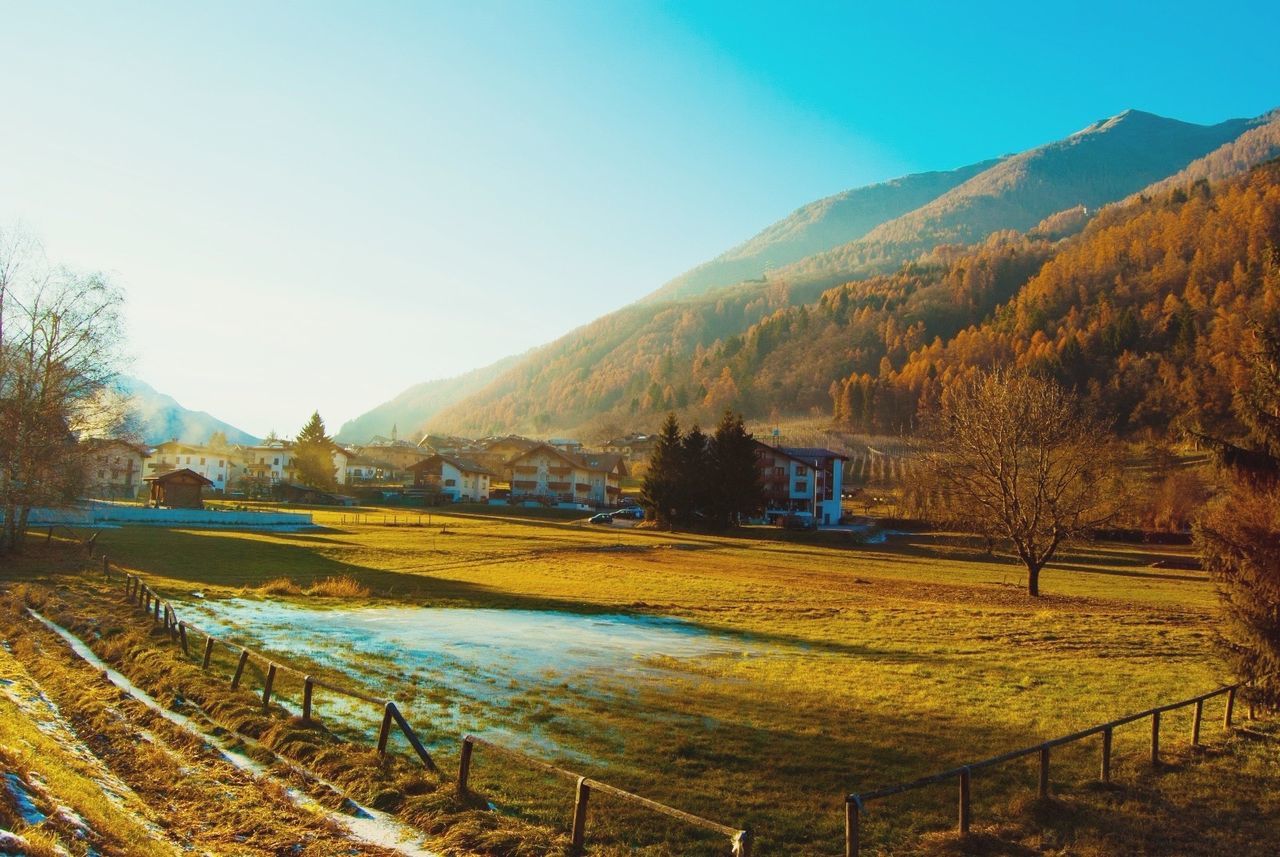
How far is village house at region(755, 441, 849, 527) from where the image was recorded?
112 m

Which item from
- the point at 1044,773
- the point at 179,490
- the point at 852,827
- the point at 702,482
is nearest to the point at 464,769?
the point at 852,827

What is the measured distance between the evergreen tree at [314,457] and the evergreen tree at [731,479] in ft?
Result: 205

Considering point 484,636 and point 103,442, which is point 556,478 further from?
point 484,636

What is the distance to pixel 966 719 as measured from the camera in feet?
57.9

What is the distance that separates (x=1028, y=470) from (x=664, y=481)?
1936 inches

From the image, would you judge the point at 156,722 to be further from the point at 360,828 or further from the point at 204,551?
the point at 204,551

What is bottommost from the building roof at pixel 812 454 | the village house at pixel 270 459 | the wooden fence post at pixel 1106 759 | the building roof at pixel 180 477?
the wooden fence post at pixel 1106 759

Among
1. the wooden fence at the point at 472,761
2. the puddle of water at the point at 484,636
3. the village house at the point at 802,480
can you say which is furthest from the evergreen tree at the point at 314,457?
the wooden fence at the point at 472,761

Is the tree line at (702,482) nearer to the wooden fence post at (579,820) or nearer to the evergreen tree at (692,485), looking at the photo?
Answer: the evergreen tree at (692,485)

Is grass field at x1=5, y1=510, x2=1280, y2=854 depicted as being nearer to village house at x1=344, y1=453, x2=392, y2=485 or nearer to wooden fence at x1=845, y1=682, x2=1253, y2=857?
wooden fence at x1=845, y1=682, x2=1253, y2=857

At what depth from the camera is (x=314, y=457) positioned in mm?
123312

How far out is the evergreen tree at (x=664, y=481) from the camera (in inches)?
3524

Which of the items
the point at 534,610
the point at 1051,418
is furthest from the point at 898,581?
the point at 534,610

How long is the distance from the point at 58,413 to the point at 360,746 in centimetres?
3753
